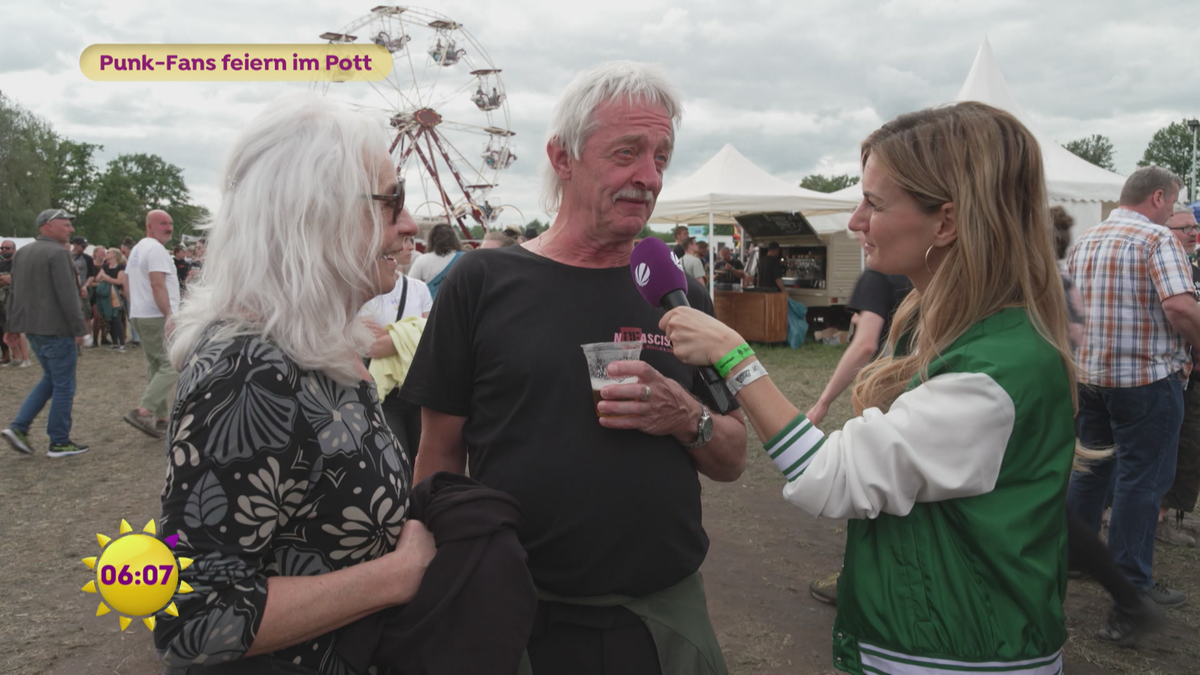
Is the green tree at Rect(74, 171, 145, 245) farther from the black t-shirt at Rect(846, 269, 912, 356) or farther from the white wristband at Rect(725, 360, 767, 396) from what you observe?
the white wristband at Rect(725, 360, 767, 396)

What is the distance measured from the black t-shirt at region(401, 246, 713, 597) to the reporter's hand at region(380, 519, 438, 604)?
369 mm

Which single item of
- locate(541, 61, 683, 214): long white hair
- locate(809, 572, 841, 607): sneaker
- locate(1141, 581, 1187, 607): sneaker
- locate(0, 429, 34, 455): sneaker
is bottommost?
locate(1141, 581, 1187, 607): sneaker

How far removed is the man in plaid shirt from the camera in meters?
3.77

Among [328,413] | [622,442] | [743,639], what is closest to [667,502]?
[622,442]

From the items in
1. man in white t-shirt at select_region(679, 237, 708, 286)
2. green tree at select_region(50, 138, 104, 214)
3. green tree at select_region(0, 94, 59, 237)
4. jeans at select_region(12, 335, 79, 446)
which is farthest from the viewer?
green tree at select_region(50, 138, 104, 214)

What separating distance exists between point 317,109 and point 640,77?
2.75ft

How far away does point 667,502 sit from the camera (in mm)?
1760

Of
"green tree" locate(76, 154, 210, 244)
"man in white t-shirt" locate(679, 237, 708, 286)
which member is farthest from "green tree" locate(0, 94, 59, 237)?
"man in white t-shirt" locate(679, 237, 708, 286)

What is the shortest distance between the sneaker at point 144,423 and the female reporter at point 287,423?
695 cm

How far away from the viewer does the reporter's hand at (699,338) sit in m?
1.52

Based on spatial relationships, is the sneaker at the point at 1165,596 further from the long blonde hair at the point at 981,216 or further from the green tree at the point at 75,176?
the green tree at the point at 75,176

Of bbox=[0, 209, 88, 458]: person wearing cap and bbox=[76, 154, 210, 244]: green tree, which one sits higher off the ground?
bbox=[76, 154, 210, 244]: green tree

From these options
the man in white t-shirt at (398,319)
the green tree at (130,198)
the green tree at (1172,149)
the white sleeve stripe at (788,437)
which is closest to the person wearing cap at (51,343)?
the man in white t-shirt at (398,319)

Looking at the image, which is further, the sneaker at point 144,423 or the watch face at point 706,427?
the sneaker at point 144,423
